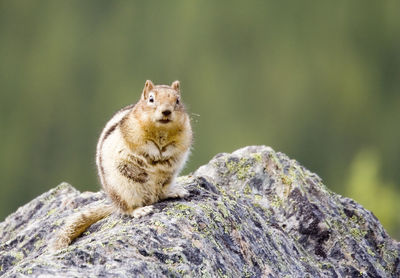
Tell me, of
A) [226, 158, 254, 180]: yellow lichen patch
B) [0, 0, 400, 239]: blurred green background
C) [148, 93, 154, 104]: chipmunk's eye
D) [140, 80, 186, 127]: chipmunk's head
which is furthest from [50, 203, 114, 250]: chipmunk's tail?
[0, 0, 400, 239]: blurred green background

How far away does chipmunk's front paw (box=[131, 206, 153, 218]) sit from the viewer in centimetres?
721

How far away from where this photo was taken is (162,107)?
25.5ft

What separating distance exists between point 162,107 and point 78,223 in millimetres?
1200

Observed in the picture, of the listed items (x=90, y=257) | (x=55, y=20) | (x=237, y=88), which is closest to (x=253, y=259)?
(x=90, y=257)

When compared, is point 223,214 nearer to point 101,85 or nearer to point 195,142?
point 195,142

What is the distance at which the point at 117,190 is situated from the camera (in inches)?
308

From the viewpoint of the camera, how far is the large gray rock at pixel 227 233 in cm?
590

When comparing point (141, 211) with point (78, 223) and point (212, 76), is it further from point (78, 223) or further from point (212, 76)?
point (212, 76)

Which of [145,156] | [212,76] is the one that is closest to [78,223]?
[145,156]

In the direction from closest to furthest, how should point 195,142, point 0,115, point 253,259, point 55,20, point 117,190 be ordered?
point 253,259 < point 117,190 < point 195,142 < point 0,115 < point 55,20

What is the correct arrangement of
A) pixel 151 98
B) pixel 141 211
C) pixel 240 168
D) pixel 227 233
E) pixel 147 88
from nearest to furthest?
pixel 227 233 < pixel 141 211 < pixel 151 98 < pixel 147 88 < pixel 240 168

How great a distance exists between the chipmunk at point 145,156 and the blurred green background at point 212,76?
4212 centimetres

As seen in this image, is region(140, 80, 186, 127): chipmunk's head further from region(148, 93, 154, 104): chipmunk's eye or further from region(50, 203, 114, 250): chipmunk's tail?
region(50, 203, 114, 250): chipmunk's tail

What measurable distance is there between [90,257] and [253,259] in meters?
1.66
